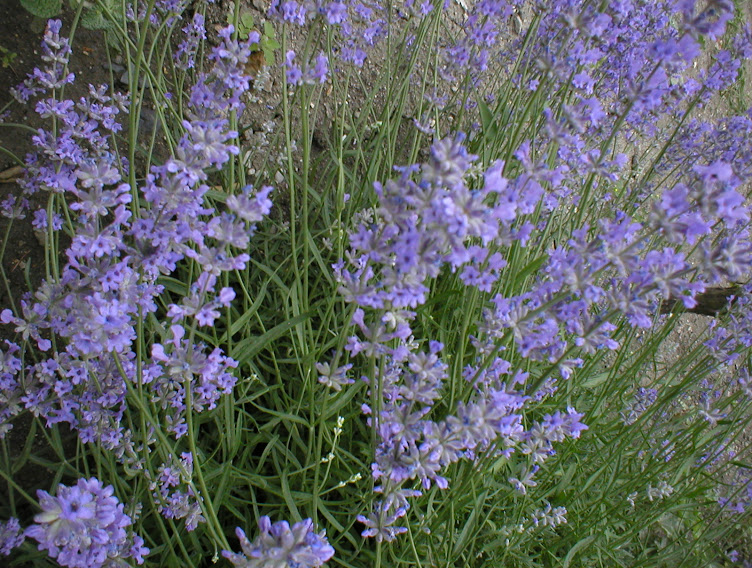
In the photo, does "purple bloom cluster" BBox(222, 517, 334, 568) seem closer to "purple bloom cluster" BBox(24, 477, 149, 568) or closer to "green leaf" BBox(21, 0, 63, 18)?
"purple bloom cluster" BBox(24, 477, 149, 568)

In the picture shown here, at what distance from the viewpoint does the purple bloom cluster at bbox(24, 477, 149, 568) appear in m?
0.81

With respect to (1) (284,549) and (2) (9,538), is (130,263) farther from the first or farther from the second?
(2) (9,538)

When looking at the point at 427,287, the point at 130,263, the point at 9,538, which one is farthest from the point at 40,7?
the point at 427,287

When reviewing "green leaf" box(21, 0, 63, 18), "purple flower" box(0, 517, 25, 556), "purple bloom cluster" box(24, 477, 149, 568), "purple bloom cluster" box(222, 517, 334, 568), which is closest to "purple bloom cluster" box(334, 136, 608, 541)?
"purple bloom cluster" box(222, 517, 334, 568)

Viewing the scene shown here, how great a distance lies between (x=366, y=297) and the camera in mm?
871

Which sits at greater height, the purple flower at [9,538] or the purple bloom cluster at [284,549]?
the purple bloom cluster at [284,549]

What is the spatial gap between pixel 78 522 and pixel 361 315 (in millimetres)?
560

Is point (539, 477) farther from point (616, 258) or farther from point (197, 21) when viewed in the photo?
point (197, 21)

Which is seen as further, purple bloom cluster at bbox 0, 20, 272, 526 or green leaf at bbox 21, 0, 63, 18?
green leaf at bbox 21, 0, 63, 18

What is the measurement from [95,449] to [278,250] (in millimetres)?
1074

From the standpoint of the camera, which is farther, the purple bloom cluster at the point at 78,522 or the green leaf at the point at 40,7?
the green leaf at the point at 40,7

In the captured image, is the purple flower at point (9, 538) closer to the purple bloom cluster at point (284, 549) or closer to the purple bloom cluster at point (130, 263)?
the purple bloom cluster at point (130, 263)

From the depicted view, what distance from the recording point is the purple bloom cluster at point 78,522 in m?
0.81

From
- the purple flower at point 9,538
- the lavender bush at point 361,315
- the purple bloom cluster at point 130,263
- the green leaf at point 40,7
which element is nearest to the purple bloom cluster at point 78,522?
the lavender bush at point 361,315
